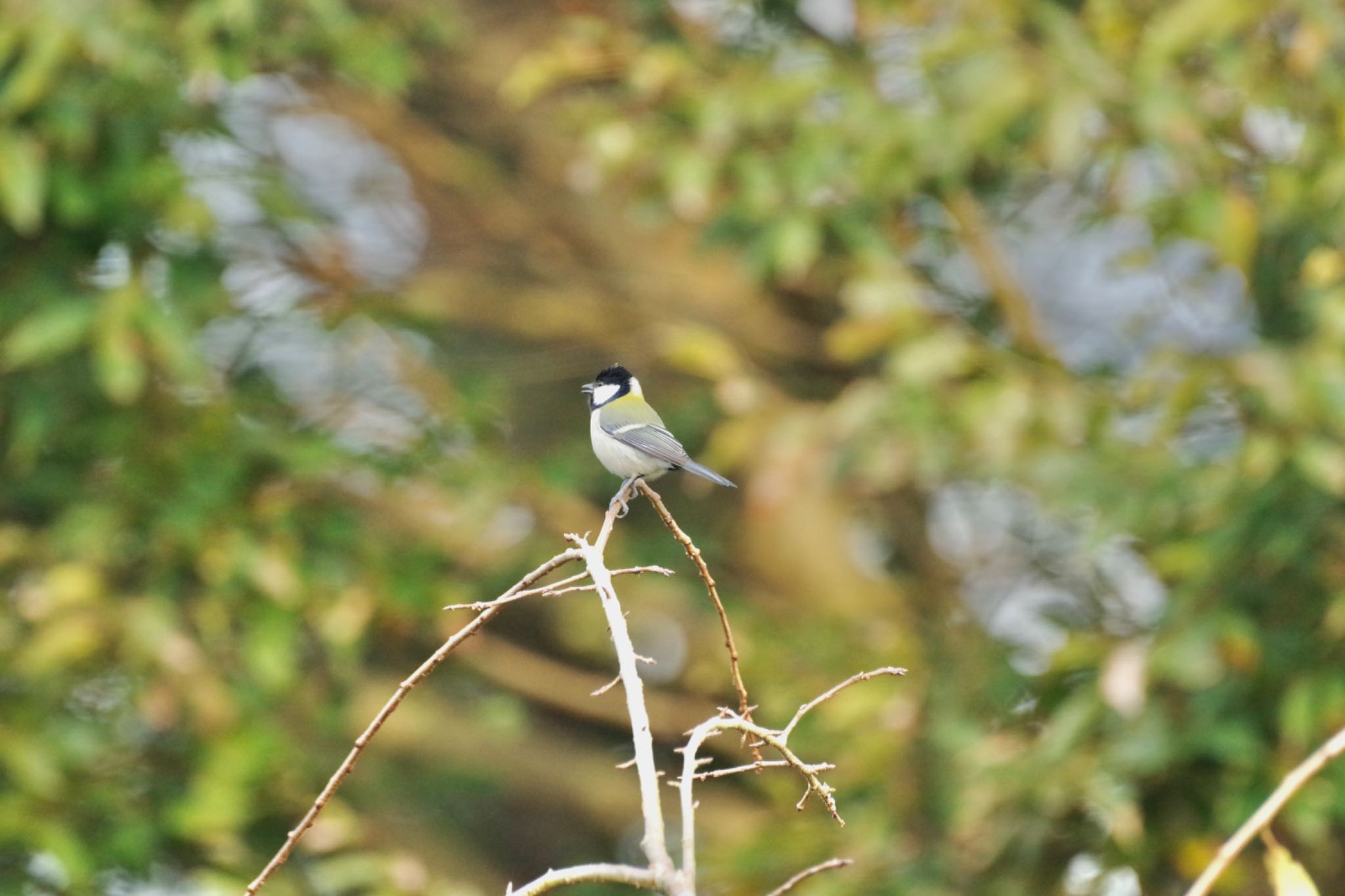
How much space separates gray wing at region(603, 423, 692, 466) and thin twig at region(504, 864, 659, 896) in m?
0.89

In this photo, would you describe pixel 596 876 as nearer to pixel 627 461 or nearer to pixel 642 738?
pixel 642 738

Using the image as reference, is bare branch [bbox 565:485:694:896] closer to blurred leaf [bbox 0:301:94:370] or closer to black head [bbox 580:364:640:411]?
black head [bbox 580:364:640:411]

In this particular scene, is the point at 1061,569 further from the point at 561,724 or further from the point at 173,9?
the point at 173,9

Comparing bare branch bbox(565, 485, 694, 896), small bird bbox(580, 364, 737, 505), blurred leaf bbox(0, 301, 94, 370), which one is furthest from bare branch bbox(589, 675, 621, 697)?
blurred leaf bbox(0, 301, 94, 370)

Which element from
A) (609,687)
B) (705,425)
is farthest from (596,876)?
(705,425)

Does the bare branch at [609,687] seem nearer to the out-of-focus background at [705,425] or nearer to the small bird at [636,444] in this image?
the small bird at [636,444]

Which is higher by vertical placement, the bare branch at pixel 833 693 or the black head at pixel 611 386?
the bare branch at pixel 833 693

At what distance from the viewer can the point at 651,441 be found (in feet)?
6.68

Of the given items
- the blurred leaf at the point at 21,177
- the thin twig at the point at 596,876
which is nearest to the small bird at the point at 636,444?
the thin twig at the point at 596,876

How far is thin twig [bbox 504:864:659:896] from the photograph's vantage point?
1075 mm

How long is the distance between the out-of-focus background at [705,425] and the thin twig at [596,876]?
7.08ft

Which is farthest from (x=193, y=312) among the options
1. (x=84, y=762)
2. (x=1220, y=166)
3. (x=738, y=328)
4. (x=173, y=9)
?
(x=1220, y=166)

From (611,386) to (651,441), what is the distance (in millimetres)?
253

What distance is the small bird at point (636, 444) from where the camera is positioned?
2014 millimetres
